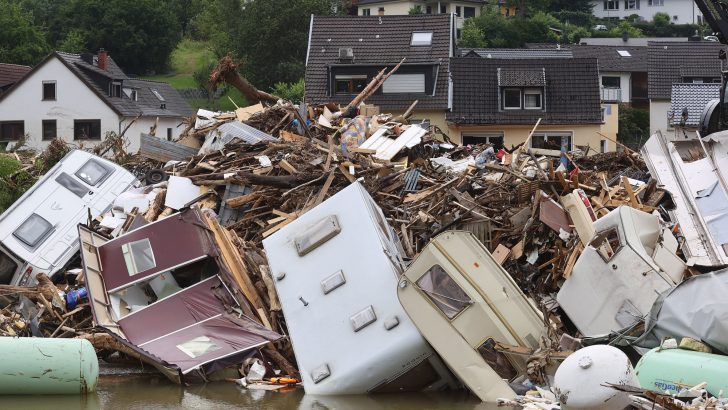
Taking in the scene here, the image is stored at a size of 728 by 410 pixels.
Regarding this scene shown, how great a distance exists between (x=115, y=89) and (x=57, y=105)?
2.94 meters

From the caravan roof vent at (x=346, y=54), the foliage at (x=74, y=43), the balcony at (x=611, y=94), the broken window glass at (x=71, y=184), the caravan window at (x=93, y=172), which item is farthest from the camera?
the foliage at (x=74, y=43)

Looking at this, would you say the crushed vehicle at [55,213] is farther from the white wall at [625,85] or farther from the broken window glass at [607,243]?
the white wall at [625,85]

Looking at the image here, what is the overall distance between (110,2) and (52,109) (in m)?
22.7

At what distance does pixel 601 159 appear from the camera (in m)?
21.4

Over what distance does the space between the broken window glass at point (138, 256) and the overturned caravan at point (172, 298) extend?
0.01m

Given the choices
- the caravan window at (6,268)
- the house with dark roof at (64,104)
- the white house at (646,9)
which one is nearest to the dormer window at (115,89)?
the house with dark roof at (64,104)

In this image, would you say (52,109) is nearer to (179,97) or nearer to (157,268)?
(179,97)

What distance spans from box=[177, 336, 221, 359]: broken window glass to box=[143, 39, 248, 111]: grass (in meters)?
50.8

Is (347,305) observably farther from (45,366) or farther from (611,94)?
(611,94)

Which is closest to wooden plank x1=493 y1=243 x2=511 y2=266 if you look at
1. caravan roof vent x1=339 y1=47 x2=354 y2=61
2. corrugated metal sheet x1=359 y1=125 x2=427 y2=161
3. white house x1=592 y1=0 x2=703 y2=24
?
corrugated metal sheet x1=359 y1=125 x2=427 y2=161

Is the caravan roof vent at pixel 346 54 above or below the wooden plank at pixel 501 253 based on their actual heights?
below

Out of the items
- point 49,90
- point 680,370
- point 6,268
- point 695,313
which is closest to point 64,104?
point 49,90

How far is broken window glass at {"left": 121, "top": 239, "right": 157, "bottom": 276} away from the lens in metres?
16.0

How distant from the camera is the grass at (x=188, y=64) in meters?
71.3
